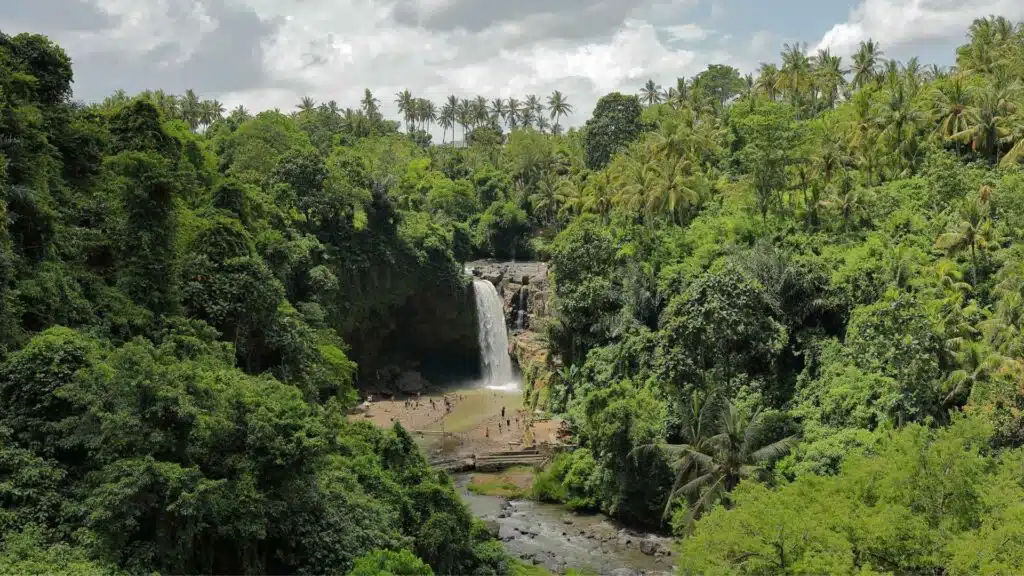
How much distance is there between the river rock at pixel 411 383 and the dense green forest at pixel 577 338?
2473 mm

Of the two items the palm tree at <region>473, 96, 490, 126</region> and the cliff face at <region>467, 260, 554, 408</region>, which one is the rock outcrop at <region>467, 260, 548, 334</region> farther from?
the palm tree at <region>473, 96, 490, 126</region>

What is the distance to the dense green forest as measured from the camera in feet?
68.3

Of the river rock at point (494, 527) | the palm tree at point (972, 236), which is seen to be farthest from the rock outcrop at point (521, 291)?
the palm tree at point (972, 236)

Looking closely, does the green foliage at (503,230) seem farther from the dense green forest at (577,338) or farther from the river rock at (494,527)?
the river rock at (494,527)

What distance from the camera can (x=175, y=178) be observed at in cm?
3388

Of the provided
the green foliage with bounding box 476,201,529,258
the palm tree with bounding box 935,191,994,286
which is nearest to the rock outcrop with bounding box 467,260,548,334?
the green foliage with bounding box 476,201,529,258

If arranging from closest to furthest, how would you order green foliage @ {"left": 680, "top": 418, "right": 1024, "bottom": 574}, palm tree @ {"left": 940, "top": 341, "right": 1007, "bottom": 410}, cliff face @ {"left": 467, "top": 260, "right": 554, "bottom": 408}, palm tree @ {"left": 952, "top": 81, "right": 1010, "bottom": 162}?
green foliage @ {"left": 680, "top": 418, "right": 1024, "bottom": 574} < palm tree @ {"left": 940, "top": 341, "right": 1007, "bottom": 410} < palm tree @ {"left": 952, "top": 81, "right": 1010, "bottom": 162} < cliff face @ {"left": 467, "top": 260, "right": 554, "bottom": 408}

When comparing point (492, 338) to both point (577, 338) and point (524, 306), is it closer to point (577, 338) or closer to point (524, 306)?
point (524, 306)

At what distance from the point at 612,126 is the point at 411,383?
34.9 metres

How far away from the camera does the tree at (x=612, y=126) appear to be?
279ft

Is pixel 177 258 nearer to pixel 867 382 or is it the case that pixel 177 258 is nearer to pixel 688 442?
pixel 688 442

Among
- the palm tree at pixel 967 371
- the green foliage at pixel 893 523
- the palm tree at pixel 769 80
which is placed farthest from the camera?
the palm tree at pixel 769 80

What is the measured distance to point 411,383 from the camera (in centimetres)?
6638

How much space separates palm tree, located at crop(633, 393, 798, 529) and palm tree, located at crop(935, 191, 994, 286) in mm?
11733
